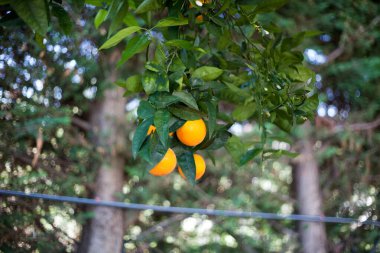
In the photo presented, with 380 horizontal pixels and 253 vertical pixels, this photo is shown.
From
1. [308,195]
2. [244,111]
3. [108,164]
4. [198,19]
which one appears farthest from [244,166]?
[198,19]

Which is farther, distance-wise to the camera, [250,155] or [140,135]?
[250,155]

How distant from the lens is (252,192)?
2.61m

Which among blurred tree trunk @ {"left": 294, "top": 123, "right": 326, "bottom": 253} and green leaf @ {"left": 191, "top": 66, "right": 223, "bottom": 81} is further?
blurred tree trunk @ {"left": 294, "top": 123, "right": 326, "bottom": 253}

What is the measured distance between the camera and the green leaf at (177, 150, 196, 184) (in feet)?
2.29

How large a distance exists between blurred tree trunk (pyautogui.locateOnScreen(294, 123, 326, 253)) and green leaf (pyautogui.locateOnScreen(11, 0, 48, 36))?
83.0 inches

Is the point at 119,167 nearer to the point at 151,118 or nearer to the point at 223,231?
the point at 223,231

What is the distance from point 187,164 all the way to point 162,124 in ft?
0.45

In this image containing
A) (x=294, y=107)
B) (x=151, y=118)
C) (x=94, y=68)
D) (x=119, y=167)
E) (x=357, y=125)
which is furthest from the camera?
(x=357, y=125)

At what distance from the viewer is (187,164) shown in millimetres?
716

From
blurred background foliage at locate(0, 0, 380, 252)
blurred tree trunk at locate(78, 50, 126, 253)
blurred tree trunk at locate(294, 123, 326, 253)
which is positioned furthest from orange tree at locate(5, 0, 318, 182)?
blurred tree trunk at locate(294, 123, 326, 253)

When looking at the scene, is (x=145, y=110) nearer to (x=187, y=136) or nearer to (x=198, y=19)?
(x=187, y=136)

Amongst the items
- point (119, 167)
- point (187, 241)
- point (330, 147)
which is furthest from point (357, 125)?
point (119, 167)

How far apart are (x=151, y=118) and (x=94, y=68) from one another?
142 cm

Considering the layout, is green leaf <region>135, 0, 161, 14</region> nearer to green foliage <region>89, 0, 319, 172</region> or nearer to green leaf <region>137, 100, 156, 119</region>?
green foliage <region>89, 0, 319, 172</region>
